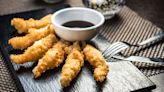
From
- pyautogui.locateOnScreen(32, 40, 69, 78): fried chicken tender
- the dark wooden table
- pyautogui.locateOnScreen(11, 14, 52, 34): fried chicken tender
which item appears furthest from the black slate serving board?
the dark wooden table

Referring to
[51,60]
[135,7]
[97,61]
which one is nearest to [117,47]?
[97,61]

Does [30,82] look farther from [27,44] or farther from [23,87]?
[27,44]

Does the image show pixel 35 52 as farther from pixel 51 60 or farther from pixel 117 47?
pixel 117 47

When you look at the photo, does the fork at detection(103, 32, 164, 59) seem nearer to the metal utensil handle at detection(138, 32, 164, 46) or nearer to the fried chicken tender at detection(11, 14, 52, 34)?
the metal utensil handle at detection(138, 32, 164, 46)

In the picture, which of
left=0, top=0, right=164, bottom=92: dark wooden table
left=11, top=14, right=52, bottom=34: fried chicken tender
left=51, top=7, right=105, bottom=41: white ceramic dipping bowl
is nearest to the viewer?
left=51, top=7, right=105, bottom=41: white ceramic dipping bowl

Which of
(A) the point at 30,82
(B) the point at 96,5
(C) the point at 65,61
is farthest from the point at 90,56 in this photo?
(B) the point at 96,5
